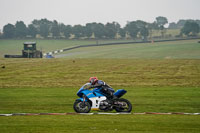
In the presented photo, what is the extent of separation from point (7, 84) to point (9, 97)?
8728 millimetres

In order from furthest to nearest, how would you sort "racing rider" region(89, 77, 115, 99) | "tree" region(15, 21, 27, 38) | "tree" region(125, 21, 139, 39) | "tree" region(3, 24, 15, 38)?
"tree" region(125, 21, 139, 39)
"tree" region(15, 21, 27, 38)
"tree" region(3, 24, 15, 38)
"racing rider" region(89, 77, 115, 99)

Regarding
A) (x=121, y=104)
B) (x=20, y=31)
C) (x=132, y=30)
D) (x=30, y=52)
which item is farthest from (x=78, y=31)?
(x=121, y=104)

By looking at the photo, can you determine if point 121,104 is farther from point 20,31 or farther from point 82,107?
point 20,31

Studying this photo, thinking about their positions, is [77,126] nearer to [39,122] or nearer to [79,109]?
[39,122]

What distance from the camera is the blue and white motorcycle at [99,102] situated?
1528 cm

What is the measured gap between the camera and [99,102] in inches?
606

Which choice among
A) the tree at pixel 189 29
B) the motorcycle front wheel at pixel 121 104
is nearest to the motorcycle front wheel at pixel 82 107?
the motorcycle front wheel at pixel 121 104

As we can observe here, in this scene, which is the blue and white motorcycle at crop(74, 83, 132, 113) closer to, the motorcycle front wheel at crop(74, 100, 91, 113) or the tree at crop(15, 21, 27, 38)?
the motorcycle front wheel at crop(74, 100, 91, 113)

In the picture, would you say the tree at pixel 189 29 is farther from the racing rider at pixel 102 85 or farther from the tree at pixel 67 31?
the racing rider at pixel 102 85

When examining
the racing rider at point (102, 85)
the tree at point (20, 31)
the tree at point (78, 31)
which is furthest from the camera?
the tree at point (78, 31)

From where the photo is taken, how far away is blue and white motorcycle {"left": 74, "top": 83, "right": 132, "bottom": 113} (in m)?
15.3

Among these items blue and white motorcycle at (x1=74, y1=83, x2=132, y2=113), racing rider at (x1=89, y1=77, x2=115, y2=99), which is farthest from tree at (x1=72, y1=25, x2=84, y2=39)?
racing rider at (x1=89, y1=77, x2=115, y2=99)

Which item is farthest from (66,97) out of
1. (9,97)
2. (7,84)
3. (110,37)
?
(110,37)

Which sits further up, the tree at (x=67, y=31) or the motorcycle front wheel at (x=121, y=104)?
the tree at (x=67, y=31)
